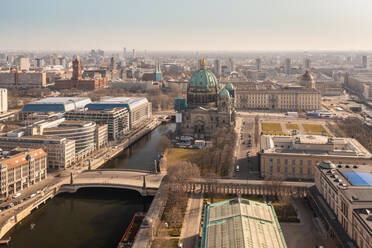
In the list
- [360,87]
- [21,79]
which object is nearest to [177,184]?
[360,87]

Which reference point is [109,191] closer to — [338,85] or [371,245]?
[371,245]

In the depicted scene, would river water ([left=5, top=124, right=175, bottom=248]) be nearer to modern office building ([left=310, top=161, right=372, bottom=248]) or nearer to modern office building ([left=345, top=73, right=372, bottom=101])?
modern office building ([left=310, top=161, right=372, bottom=248])

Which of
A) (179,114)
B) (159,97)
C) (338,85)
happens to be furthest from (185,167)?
(338,85)

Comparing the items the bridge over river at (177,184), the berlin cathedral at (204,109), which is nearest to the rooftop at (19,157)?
the bridge over river at (177,184)

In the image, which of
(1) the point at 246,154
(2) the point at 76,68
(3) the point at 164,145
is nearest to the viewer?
(1) the point at 246,154

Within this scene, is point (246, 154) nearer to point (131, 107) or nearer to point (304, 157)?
point (304, 157)

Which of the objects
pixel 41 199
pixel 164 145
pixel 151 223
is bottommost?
pixel 41 199
